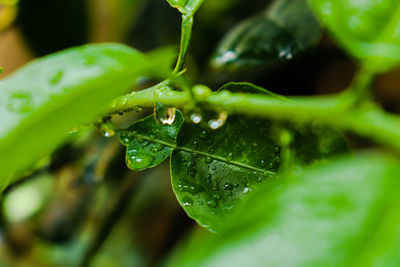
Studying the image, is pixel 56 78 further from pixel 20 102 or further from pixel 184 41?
pixel 184 41

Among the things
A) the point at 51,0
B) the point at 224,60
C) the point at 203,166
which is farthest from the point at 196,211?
the point at 51,0

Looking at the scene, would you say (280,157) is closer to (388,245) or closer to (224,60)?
(388,245)

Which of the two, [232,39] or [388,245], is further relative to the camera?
[232,39]

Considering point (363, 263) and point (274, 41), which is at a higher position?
point (363, 263)

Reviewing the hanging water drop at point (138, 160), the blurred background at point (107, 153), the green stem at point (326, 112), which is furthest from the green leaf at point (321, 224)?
the blurred background at point (107, 153)

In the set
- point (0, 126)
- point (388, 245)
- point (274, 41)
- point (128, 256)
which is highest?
point (0, 126)

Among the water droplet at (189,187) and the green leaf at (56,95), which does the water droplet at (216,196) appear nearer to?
the water droplet at (189,187)

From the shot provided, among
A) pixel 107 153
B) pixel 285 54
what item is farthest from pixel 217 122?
pixel 107 153

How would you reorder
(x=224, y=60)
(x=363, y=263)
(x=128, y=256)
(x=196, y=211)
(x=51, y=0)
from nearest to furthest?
(x=363, y=263) < (x=196, y=211) < (x=224, y=60) < (x=51, y=0) < (x=128, y=256)

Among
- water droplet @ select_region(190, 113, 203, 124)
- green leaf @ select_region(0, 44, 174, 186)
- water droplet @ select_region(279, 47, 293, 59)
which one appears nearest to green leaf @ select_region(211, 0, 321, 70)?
water droplet @ select_region(279, 47, 293, 59)
